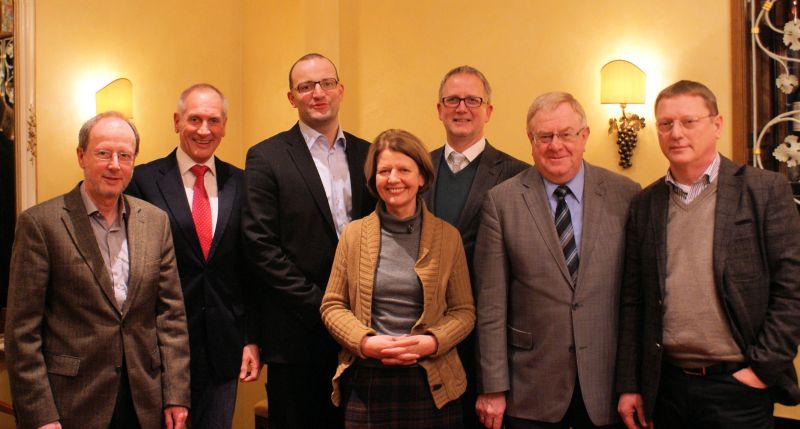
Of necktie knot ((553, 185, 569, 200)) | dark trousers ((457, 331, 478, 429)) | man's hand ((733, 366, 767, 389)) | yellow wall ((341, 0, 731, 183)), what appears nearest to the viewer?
man's hand ((733, 366, 767, 389))

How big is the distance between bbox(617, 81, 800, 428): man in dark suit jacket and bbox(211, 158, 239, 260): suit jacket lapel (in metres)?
1.51

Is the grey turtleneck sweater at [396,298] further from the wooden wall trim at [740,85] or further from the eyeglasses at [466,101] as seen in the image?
the wooden wall trim at [740,85]

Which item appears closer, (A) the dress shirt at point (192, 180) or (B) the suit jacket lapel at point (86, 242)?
(B) the suit jacket lapel at point (86, 242)

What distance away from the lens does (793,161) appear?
3242 millimetres

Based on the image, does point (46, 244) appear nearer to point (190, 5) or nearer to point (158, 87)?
point (158, 87)

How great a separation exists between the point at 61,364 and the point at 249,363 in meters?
0.74

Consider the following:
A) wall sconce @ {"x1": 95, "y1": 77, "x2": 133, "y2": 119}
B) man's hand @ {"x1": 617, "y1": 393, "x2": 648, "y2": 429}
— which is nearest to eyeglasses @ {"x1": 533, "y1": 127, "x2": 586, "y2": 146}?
man's hand @ {"x1": 617, "y1": 393, "x2": 648, "y2": 429}

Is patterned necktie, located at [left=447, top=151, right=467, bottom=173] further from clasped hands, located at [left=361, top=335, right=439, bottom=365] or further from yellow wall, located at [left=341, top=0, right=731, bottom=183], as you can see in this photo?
yellow wall, located at [left=341, top=0, right=731, bottom=183]

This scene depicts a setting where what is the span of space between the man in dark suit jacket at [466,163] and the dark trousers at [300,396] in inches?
22.1

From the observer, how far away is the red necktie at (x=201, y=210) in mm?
2646

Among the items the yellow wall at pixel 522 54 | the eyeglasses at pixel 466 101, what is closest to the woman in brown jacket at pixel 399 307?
the eyeglasses at pixel 466 101

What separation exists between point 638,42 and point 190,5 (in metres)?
2.76

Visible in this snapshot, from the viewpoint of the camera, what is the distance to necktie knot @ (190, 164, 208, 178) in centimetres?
273

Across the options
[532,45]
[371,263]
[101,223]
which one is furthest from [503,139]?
[101,223]
